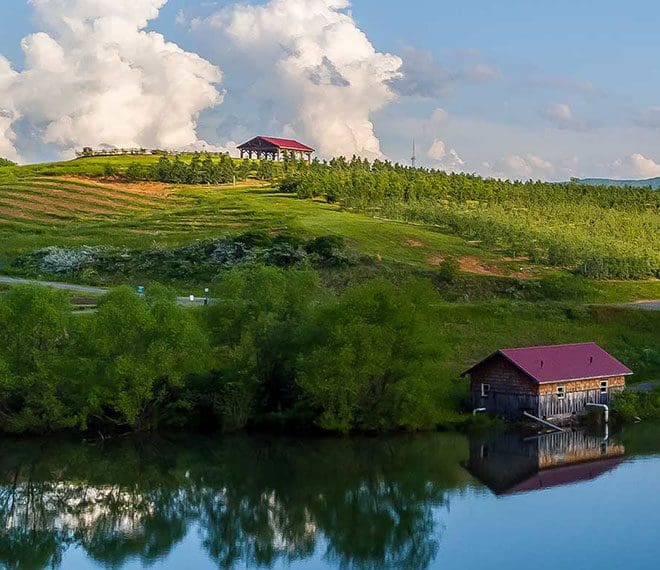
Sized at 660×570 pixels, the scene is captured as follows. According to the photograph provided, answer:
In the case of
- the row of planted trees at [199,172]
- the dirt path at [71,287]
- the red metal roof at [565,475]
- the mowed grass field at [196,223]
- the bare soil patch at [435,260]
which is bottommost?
the red metal roof at [565,475]

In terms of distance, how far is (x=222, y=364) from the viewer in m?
53.1

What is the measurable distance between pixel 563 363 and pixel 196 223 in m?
61.8

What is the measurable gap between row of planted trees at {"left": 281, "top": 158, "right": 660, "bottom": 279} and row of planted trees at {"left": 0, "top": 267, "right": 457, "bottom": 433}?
1872 inches

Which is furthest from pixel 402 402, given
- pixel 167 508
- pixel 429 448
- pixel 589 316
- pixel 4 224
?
pixel 4 224

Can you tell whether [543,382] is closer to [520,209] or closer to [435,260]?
[435,260]

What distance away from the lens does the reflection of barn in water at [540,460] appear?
140 feet

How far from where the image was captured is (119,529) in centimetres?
3678

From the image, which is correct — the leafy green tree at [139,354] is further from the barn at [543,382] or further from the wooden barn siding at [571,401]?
the wooden barn siding at [571,401]

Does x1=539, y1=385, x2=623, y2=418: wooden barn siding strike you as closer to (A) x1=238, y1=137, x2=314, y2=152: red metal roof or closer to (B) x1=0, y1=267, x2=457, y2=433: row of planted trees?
(B) x1=0, y1=267, x2=457, y2=433: row of planted trees

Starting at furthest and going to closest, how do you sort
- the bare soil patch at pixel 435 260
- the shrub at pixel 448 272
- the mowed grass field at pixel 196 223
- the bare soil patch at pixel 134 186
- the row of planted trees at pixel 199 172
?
1. the row of planted trees at pixel 199 172
2. the bare soil patch at pixel 134 186
3. the mowed grass field at pixel 196 223
4. the bare soil patch at pixel 435 260
5. the shrub at pixel 448 272

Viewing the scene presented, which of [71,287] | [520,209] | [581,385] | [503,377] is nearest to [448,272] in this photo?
[503,377]

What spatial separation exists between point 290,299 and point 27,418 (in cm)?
1620

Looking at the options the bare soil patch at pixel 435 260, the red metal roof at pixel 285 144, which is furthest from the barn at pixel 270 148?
the bare soil patch at pixel 435 260

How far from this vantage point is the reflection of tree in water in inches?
1362
